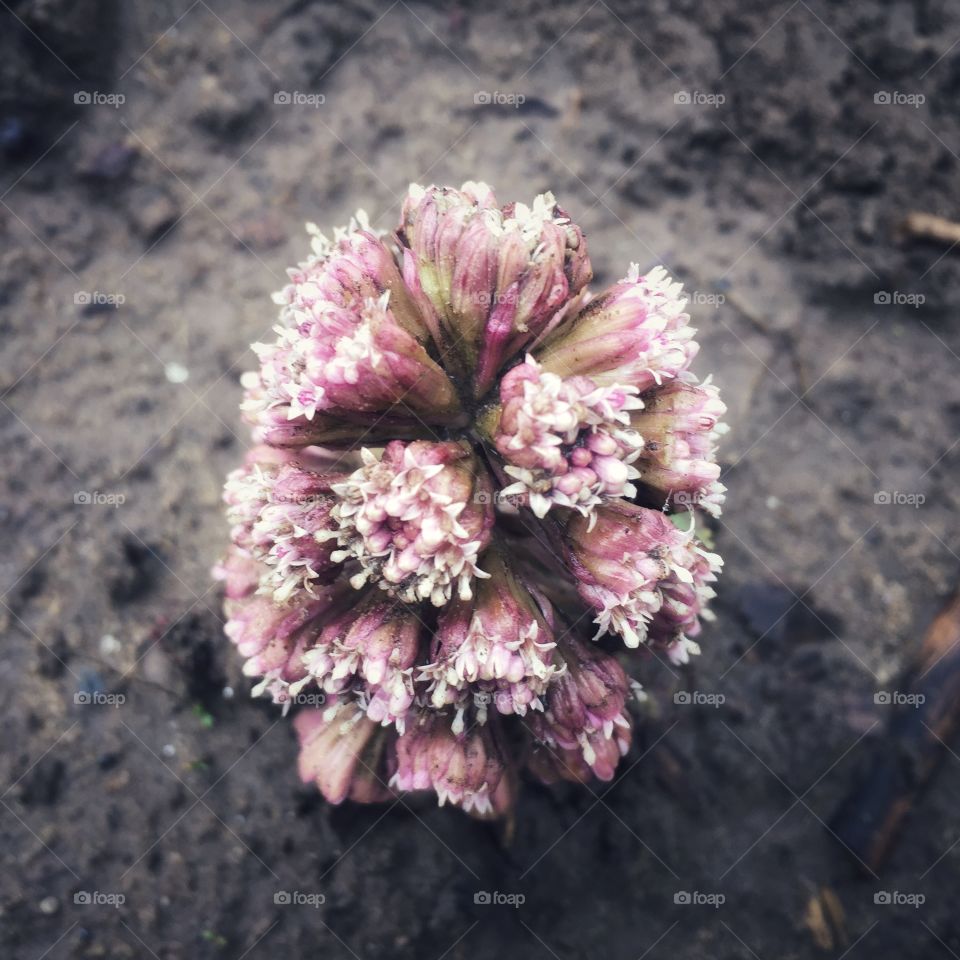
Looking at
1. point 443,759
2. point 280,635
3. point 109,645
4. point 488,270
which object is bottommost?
point 443,759

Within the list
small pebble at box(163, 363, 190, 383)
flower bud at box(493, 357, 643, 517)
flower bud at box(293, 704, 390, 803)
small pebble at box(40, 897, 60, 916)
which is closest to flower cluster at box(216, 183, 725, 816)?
flower bud at box(493, 357, 643, 517)

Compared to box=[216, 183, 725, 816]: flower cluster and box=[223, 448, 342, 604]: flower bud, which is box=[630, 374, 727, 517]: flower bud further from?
box=[223, 448, 342, 604]: flower bud

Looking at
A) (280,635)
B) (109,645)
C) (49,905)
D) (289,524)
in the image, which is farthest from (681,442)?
(49,905)

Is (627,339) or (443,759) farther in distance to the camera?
(443,759)

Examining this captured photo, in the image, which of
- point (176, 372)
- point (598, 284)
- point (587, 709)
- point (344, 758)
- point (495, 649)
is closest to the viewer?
point (495, 649)

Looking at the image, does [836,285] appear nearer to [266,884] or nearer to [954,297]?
[954,297]

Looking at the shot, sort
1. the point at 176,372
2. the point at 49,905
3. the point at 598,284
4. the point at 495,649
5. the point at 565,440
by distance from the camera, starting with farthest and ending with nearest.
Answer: the point at 598,284, the point at 176,372, the point at 49,905, the point at 495,649, the point at 565,440

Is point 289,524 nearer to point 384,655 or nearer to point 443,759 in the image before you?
point 384,655

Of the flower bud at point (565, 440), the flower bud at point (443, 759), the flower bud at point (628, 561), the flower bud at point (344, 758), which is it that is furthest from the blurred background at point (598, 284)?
the flower bud at point (565, 440)
